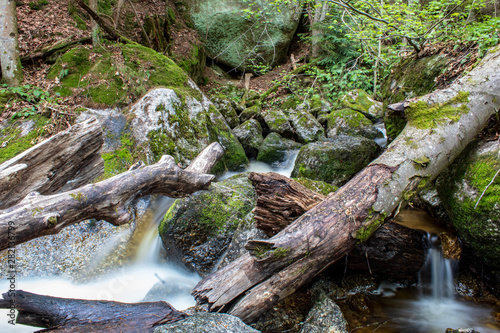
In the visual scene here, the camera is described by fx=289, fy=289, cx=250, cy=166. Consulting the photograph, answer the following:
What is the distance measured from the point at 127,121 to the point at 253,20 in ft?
29.9

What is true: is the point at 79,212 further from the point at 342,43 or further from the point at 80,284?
the point at 342,43

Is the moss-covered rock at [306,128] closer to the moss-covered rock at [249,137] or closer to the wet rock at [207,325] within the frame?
the moss-covered rock at [249,137]

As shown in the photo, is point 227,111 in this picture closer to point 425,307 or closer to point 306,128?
point 306,128

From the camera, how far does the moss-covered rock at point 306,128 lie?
868 cm

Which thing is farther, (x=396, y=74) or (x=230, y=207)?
(x=396, y=74)

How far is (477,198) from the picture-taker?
299 cm

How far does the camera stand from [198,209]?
4.39m

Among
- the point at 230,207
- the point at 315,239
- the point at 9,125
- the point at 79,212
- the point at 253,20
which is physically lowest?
the point at 230,207

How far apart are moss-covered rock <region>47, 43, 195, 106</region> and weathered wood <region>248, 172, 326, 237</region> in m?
4.54

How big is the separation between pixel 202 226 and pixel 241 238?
2.54 ft

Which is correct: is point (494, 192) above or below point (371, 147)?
above

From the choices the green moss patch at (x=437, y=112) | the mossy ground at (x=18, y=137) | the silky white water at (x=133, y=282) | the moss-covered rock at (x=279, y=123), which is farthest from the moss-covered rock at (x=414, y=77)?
the mossy ground at (x=18, y=137)

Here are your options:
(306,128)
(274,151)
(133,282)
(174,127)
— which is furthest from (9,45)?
(306,128)

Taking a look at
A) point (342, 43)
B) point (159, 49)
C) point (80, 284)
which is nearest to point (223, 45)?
point (159, 49)
